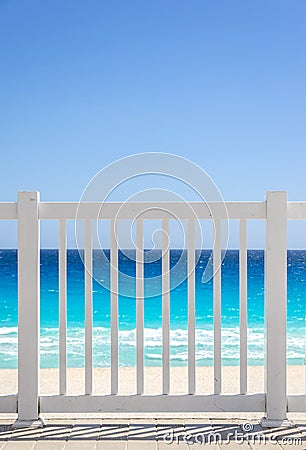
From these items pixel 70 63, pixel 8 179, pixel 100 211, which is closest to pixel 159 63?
pixel 70 63

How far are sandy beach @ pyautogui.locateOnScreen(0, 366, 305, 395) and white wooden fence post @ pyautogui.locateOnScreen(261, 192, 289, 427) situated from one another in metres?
1.18

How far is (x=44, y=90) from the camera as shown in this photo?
39.3 feet

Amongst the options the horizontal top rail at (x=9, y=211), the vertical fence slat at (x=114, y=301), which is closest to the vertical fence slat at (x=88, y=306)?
the vertical fence slat at (x=114, y=301)

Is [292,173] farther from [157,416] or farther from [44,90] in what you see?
[157,416]

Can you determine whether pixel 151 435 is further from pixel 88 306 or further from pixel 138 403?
pixel 88 306

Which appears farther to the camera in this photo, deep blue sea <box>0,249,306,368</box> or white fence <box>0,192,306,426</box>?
deep blue sea <box>0,249,306,368</box>

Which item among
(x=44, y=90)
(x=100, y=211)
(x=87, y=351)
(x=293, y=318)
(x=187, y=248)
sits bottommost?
(x=293, y=318)

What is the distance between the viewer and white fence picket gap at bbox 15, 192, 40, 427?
2.49 m

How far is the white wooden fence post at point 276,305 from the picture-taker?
2502mm

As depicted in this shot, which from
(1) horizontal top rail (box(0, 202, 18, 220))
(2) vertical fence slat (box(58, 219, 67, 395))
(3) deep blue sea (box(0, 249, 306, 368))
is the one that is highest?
(1) horizontal top rail (box(0, 202, 18, 220))

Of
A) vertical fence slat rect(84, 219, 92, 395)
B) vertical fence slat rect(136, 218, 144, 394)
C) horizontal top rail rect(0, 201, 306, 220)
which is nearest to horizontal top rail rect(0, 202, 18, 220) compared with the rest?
horizontal top rail rect(0, 201, 306, 220)

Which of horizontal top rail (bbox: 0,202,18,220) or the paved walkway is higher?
horizontal top rail (bbox: 0,202,18,220)

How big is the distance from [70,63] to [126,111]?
2.81 metres

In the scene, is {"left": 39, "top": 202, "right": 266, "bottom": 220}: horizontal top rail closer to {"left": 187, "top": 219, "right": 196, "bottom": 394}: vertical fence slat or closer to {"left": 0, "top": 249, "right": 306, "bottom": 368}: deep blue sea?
{"left": 187, "top": 219, "right": 196, "bottom": 394}: vertical fence slat
